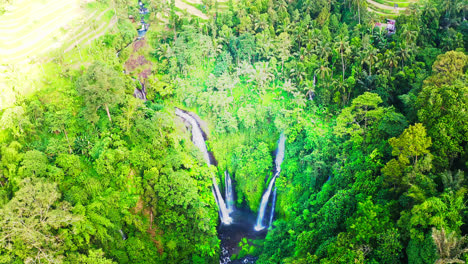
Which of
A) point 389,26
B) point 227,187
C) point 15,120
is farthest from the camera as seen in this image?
point 389,26

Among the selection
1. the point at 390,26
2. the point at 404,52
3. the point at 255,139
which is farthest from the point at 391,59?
the point at 255,139

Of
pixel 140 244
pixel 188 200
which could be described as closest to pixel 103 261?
pixel 140 244

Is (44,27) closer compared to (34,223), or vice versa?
(34,223)

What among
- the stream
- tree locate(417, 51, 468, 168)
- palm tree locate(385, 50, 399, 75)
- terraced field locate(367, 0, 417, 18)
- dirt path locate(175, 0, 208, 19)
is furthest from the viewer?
dirt path locate(175, 0, 208, 19)

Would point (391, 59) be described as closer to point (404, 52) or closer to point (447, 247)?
point (404, 52)

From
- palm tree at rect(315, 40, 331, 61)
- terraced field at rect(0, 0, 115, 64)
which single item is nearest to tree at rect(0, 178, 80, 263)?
terraced field at rect(0, 0, 115, 64)

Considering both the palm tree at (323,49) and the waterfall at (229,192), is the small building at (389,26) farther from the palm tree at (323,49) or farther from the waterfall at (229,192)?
the waterfall at (229,192)

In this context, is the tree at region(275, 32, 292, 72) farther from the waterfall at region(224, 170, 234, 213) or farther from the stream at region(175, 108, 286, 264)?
the waterfall at region(224, 170, 234, 213)
